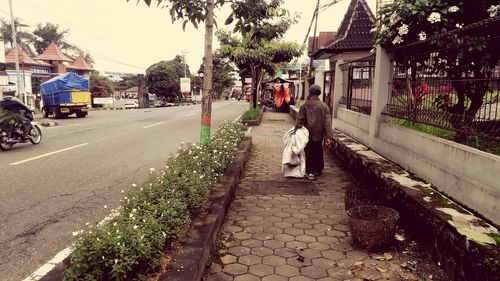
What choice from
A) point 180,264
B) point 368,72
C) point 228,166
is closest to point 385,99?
point 368,72

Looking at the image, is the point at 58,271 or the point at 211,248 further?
the point at 211,248

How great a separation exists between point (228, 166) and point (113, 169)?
2.88 m

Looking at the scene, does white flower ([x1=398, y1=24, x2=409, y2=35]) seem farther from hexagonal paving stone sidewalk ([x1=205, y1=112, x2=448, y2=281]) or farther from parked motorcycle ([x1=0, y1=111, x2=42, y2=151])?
parked motorcycle ([x1=0, y1=111, x2=42, y2=151])

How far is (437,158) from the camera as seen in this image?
443cm

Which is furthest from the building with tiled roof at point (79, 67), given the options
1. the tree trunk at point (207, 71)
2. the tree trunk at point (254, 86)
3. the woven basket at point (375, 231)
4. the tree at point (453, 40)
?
the woven basket at point (375, 231)

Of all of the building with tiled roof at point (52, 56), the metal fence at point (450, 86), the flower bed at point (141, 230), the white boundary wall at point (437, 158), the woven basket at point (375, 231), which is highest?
the building with tiled roof at point (52, 56)

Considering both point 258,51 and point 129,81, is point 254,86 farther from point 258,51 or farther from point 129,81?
point 129,81

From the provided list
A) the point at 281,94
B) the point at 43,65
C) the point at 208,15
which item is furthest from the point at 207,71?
the point at 43,65

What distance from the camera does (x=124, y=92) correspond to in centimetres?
10250

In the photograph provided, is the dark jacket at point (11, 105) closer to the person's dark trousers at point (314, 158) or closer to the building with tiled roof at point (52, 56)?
the person's dark trousers at point (314, 158)

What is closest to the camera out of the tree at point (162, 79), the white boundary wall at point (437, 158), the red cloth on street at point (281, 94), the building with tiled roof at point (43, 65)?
the white boundary wall at point (437, 158)

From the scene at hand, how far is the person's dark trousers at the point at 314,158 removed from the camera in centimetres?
696

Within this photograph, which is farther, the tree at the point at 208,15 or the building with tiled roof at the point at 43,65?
the building with tiled roof at the point at 43,65

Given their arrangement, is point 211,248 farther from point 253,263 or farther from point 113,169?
point 113,169
